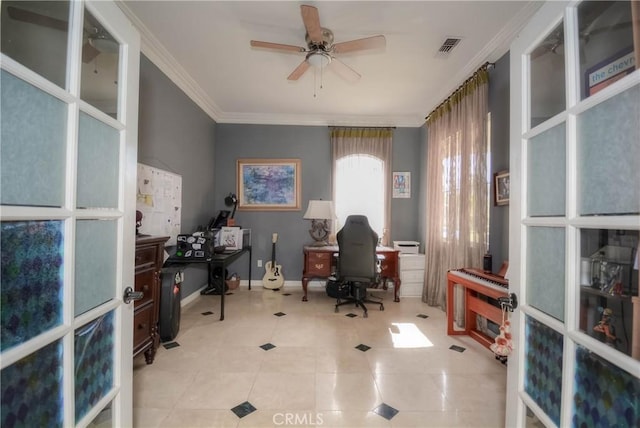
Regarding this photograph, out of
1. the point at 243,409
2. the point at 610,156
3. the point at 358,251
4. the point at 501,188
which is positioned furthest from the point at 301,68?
the point at 243,409

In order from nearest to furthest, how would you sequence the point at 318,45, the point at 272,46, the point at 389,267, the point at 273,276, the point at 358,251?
1. the point at 272,46
2. the point at 318,45
3. the point at 358,251
4. the point at 389,267
5. the point at 273,276

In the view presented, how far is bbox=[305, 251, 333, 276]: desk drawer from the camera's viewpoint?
384cm

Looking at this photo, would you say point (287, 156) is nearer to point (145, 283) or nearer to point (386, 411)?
point (145, 283)

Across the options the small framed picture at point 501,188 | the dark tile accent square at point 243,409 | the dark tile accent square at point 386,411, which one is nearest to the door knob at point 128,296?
the dark tile accent square at point 243,409

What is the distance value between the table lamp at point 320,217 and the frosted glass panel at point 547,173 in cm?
299

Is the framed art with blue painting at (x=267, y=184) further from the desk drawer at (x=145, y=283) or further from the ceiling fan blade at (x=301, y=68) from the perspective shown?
the desk drawer at (x=145, y=283)

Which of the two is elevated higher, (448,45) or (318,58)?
(448,45)

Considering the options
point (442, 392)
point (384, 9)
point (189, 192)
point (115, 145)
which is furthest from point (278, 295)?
point (384, 9)

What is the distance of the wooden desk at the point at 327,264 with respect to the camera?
150 inches

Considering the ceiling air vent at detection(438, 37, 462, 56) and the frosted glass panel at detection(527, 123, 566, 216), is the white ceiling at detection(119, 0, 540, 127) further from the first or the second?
the frosted glass panel at detection(527, 123, 566, 216)

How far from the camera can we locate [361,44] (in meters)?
2.14

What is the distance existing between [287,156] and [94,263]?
12.2 ft

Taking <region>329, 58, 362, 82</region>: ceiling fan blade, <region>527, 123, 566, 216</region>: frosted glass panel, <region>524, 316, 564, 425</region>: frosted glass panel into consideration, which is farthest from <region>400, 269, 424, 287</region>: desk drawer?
<region>527, 123, 566, 216</region>: frosted glass panel

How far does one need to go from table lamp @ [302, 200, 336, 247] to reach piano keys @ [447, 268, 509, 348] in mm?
1843
